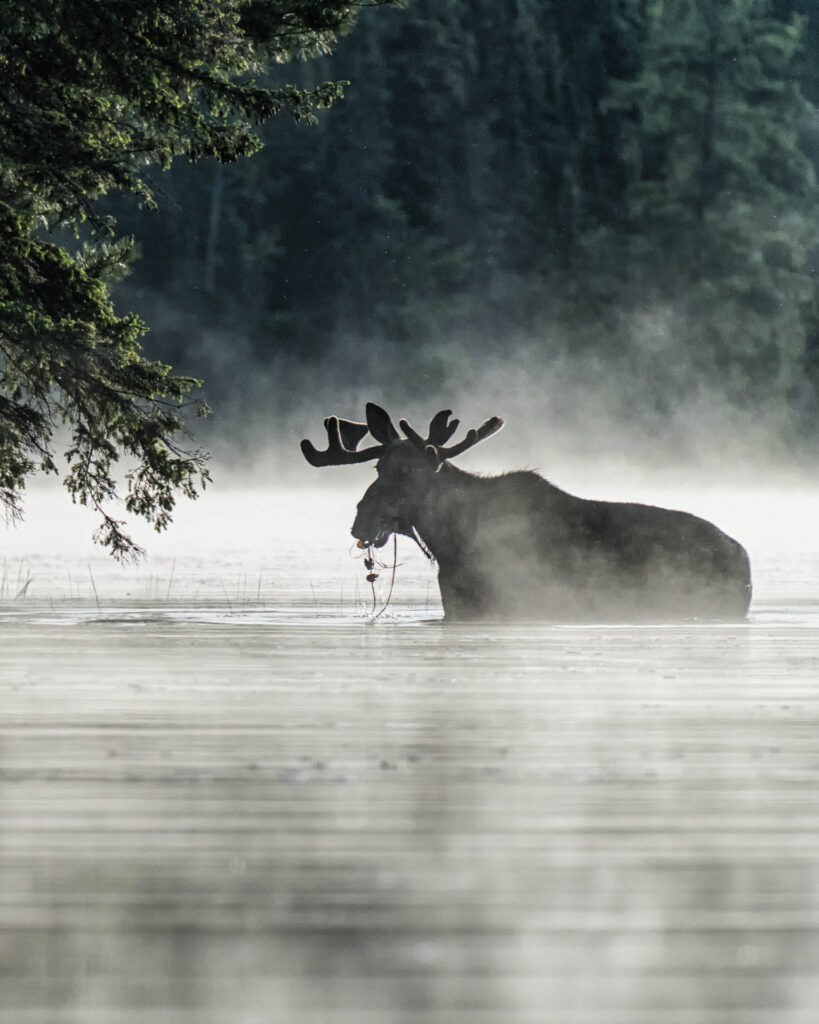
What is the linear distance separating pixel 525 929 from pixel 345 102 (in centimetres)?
7084

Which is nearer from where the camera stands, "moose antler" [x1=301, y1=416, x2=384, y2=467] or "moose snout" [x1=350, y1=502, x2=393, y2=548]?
"moose snout" [x1=350, y1=502, x2=393, y2=548]

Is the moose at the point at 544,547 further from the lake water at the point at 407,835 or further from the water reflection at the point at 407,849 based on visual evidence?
the water reflection at the point at 407,849

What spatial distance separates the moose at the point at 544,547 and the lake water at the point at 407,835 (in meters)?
4.40

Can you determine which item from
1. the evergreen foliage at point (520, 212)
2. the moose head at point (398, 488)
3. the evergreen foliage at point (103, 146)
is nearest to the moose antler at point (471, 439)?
the moose head at point (398, 488)

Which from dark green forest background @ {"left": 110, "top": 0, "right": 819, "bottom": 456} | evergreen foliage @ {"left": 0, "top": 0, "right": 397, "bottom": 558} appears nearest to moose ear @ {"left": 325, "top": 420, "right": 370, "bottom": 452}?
evergreen foliage @ {"left": 0, "top": 0, "right": 397, "bottom": 558}

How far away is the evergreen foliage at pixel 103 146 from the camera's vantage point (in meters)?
14.9

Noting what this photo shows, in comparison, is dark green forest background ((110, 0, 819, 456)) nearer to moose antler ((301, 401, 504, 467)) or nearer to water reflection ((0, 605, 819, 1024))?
moose antler ((301, 401, 504, 467))

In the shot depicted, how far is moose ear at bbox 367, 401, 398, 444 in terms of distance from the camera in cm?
1880

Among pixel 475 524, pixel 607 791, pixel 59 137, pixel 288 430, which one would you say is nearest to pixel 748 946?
pixel 607 791

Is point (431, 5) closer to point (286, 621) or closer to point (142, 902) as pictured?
point (286, 621)

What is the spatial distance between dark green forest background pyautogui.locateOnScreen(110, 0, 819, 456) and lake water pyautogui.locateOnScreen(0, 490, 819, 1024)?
6062cm

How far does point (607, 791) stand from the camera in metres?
A: 6.88

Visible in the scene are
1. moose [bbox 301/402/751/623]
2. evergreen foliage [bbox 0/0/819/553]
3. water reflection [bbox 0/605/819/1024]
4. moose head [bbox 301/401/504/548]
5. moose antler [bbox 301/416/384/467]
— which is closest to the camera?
water reflection [bbox 0/605/819/1024]

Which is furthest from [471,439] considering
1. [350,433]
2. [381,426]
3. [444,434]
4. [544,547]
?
[350,433]
